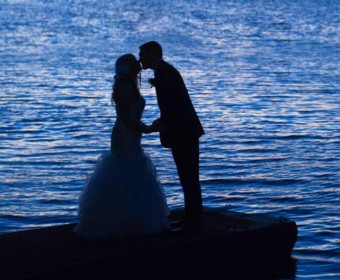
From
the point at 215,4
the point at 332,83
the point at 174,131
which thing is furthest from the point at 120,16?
the point at 174,131

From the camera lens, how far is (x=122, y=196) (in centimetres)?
1035

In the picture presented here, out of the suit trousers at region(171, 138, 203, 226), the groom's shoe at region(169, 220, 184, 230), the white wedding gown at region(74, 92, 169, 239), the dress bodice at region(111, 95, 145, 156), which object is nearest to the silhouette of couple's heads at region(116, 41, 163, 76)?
the dress bodice at region(111, 95, 145, 156)

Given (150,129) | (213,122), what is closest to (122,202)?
(150,129)

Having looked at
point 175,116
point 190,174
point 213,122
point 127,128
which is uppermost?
point 175,116

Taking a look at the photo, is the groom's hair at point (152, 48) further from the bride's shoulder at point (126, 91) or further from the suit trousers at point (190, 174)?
the suit trousers at point (190, 174)

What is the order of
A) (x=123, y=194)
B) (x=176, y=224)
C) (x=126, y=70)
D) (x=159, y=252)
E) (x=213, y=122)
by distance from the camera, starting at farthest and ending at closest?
(x=213, y=122)
(x=176, y=224)
(x=123, y=194)
(x=126, y=70)
(x=159, y=252)

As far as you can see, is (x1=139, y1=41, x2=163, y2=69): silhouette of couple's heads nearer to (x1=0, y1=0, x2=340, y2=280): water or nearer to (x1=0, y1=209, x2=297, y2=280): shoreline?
(x1=0, y1=209, x2=297, y2=280): shoreline

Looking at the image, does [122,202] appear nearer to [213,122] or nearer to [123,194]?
[123,194]

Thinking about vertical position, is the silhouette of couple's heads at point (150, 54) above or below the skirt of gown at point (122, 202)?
above

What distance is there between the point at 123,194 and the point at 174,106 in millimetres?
1028

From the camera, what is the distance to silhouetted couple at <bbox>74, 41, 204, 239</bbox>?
9.98 m

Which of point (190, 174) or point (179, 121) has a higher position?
point (179, 121)

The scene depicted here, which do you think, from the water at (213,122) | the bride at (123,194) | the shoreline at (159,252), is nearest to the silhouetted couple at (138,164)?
the bride at (123,194)

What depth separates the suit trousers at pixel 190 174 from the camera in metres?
10.1
